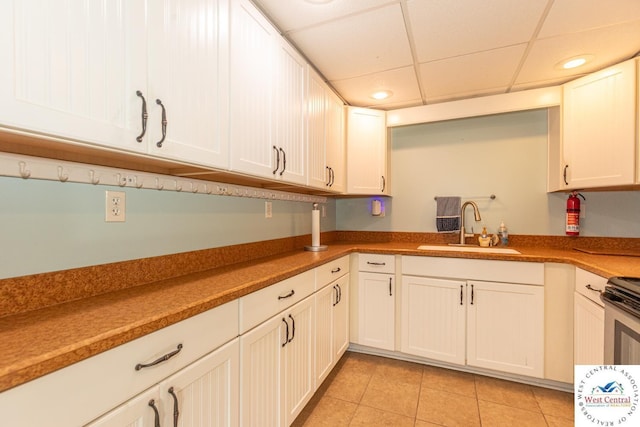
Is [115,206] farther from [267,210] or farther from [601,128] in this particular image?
[601,128]

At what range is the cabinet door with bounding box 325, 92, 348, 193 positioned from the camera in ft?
7.56

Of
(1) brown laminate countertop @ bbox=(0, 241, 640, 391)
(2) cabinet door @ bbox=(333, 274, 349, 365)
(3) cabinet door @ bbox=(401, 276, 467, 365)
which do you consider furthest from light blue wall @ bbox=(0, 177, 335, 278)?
(3) cabinet door @ bbox=(401, 276, 467, 365)

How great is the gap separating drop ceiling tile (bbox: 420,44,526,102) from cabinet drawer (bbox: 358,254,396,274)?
1435 mm

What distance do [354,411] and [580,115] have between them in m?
2.61

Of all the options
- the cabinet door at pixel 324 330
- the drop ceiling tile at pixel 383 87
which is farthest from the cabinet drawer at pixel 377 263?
the drop ceiling tile at pixel 383 87

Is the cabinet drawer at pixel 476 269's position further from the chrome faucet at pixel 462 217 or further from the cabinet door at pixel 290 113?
the cabinet door at pixel 290 113

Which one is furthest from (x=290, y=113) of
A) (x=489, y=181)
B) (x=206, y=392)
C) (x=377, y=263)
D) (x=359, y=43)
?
(x=489, y=181)

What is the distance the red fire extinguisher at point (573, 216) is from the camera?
2.28 m

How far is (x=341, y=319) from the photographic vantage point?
7.33 ft

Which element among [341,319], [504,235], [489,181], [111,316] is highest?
[489,181]

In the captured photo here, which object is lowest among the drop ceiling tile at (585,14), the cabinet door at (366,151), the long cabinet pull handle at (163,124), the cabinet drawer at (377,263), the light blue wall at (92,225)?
the cabinet drawer at (377,263)

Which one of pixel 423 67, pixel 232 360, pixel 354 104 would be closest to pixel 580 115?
pixel 423 67

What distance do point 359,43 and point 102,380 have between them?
6.41 ft

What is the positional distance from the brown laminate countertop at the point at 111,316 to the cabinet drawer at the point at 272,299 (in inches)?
1.6
